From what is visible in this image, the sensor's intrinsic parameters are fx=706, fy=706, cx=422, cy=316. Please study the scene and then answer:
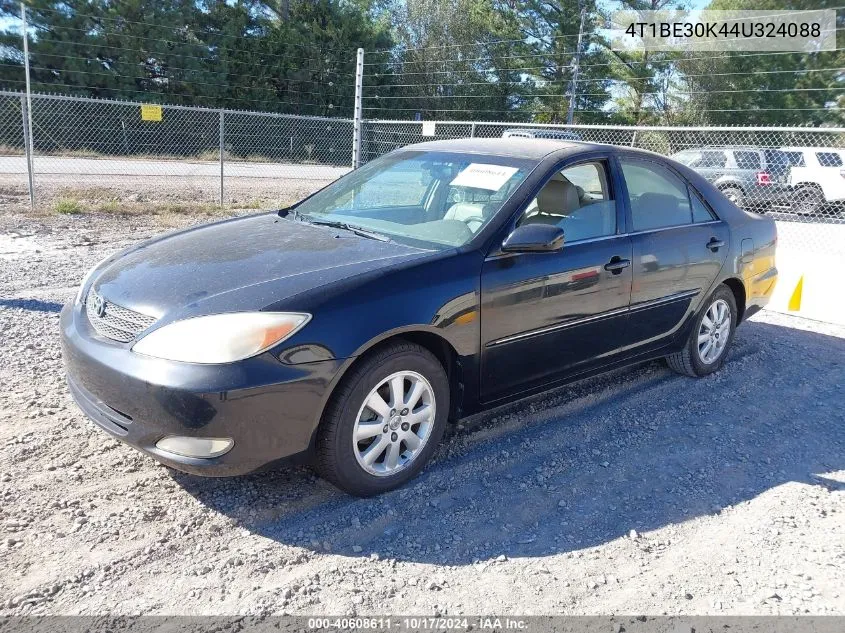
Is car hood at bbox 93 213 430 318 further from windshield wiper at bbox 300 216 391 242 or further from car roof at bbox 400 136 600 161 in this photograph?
car roof at bbox 400 136 600 161

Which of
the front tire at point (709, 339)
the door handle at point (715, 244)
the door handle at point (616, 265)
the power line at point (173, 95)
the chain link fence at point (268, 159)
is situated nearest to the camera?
the door handle at point (616, 265)

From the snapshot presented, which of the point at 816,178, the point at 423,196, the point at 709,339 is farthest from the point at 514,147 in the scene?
the point at 816,178

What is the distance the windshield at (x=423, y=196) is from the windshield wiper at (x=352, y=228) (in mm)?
27

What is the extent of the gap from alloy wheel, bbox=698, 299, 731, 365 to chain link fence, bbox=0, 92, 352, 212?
8887 mm

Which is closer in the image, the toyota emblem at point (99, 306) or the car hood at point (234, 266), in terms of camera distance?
the car hood at point (234, 266)

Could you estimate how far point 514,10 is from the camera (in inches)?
1438

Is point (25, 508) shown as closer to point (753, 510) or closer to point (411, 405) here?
point (411, 405)

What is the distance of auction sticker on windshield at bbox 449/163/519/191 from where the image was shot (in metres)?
4.02

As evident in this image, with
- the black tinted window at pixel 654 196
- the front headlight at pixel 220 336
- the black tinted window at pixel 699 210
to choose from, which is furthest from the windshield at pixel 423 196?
the black tinted window at pixel 699 210

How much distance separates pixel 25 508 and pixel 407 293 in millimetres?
1911

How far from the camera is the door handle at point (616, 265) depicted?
418cm

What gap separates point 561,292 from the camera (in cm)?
392

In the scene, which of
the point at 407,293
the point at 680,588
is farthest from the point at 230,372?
the point at 680,588

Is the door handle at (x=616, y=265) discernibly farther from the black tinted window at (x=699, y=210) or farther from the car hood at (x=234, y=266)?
the car hood at (x=234, y=266)
